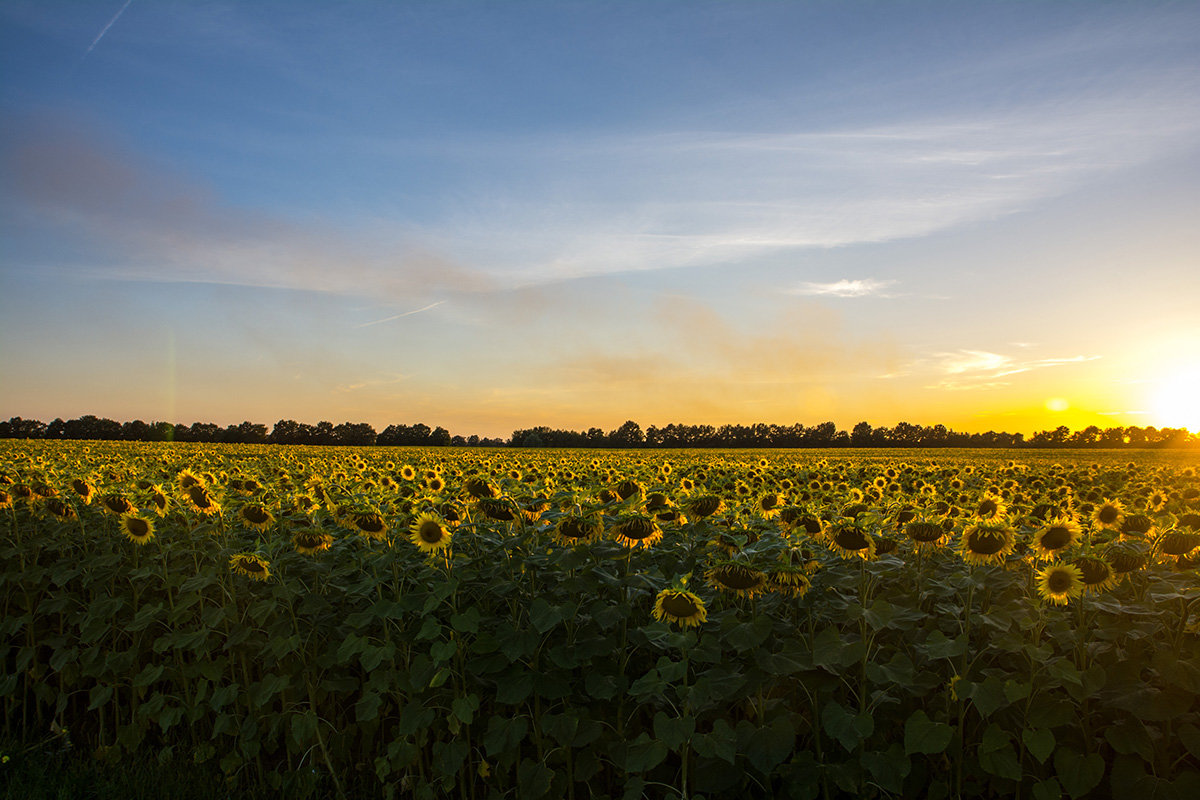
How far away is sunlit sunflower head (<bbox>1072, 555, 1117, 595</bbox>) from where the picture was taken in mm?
4377

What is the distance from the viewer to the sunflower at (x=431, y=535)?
5.09 m

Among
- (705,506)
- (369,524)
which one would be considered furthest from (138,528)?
(705,506)

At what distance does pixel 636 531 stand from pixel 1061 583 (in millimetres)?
2660

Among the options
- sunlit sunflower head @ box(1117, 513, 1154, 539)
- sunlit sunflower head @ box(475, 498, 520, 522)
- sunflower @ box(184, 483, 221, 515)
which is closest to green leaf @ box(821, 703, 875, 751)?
sunlit sunflower head @ box(475, 498, 520, 522)

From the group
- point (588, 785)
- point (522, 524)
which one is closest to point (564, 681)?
point (588, 785)

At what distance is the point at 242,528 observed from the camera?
7.07 meters

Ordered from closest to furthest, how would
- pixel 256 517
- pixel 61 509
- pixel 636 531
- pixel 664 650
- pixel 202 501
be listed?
pixel 636 531 → pixel 664 650 → pixel 256 517 → pixel 202 501 → pixel 61 509

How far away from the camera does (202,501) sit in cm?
659

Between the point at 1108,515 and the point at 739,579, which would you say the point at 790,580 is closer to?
the point at 739,579

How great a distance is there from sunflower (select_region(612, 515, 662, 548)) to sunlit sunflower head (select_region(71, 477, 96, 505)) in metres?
6.33

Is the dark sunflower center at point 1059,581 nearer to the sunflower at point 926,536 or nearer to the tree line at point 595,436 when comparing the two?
the sunflower at point 926,536

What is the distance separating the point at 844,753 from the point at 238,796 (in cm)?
479

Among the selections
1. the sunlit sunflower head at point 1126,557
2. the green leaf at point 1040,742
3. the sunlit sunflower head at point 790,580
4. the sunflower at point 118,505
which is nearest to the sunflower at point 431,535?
the sunlit sunflower head at point 790,580

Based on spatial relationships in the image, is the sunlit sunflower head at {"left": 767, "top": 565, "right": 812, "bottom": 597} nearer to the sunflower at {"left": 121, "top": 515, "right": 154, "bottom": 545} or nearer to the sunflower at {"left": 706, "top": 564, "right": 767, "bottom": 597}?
the sunflower at {"left": 706, "top": 564, "right": 767, "bottom": 597}
